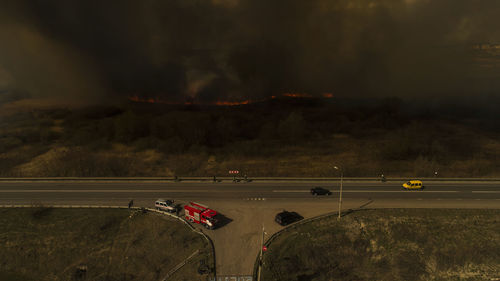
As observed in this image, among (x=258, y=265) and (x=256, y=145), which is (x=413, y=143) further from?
(x=258, y=265)

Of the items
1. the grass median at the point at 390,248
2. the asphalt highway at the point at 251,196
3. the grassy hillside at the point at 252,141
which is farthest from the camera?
the grassy hillside at the point at 252,141

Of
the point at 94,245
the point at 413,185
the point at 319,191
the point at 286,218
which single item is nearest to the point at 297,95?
the point at 413,185

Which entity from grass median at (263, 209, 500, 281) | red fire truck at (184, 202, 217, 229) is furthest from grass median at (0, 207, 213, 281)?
grass median at (263, 209, 500, 281)

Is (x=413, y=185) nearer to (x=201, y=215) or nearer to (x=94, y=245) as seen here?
(x=201, y=215)

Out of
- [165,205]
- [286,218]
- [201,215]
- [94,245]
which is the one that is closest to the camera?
[94,245]

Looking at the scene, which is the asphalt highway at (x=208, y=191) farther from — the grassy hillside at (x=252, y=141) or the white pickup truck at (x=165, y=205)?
the grassy hillside at (x=252, y=141)

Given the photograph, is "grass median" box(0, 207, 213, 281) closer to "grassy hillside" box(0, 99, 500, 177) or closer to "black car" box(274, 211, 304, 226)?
"black car" box(274, 211, 304, 226)

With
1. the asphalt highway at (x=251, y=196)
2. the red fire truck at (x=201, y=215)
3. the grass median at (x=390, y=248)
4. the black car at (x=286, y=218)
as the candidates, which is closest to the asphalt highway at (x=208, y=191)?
the asphalt highway at (x=251, y=196)
